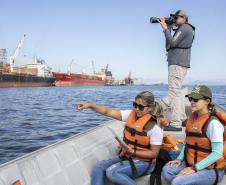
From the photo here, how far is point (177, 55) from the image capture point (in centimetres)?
580

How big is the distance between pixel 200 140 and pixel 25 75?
71846 mm

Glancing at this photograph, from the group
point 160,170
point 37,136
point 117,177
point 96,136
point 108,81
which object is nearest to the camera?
point 117,177

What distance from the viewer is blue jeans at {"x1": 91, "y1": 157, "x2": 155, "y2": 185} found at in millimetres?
3717

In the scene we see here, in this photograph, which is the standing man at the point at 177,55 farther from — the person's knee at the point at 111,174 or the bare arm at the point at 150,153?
the person's knee at the point at 111,174

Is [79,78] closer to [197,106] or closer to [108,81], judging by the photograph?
[108,81]

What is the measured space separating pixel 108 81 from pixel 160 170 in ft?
421

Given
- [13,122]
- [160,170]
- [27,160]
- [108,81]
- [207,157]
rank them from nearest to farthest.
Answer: [27,160] → [207,157] → [160,170] → [13,122] → [108,81]

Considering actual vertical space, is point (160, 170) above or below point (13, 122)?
above

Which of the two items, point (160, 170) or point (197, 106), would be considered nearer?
point (197, 106)

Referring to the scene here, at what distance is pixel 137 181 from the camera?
4.04 m

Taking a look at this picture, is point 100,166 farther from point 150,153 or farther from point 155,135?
point 155,135

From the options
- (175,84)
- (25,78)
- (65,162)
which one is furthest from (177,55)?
(25,78)

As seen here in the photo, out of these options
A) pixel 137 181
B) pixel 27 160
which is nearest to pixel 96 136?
pixel 137 181

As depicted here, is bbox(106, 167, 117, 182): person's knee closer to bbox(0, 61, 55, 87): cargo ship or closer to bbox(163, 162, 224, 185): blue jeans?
bbox(163, 162, 224, 185): blue jeans
